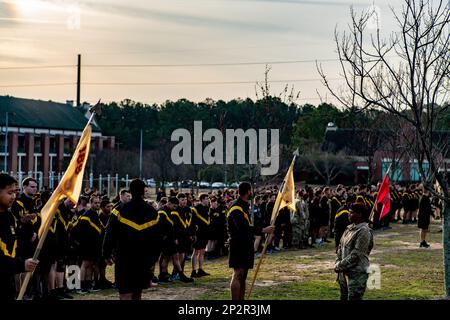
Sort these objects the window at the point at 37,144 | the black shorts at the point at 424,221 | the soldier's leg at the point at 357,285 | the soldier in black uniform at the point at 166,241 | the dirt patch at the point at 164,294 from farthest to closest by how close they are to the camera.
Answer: the window at the point at 37,144, the black shorts at the point at 424,221, the soldier in black uniform at the point at 166,241, the dirt patch at the point at 164,294, the soldier's leg at the point at 357,285

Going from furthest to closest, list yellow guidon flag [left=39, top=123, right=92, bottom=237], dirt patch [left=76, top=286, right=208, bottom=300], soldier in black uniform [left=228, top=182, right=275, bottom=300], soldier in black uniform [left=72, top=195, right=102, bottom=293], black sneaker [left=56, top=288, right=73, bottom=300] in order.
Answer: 1. soldier in black uniform [left=72, top=195, right=102, bottom=293]
2. dirt patch [left=76, top=286, right=208, bottom=300]
3. black sneaker [left=56, top=288, right=73, bottom=300]
4. soldier in black uniform [left=228, top=182, right=275, bottom=300]
5. yellow guidon flag [left=39, top=123, right=92, bottom=237]

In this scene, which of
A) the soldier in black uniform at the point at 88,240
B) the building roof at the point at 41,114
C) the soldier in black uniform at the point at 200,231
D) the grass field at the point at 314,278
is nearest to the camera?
the grass field at the point at 314,278

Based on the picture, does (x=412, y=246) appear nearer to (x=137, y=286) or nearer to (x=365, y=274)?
(x=365, y=274)

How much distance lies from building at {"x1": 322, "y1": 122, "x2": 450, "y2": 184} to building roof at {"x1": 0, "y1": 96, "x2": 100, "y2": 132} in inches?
1150

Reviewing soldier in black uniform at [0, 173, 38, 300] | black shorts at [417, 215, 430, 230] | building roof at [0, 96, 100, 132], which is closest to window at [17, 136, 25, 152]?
building roof at [0, 96, 100, 132]

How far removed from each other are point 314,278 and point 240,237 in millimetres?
5800

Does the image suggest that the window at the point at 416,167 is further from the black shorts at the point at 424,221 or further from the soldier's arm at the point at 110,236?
the soldier's arm at the point at 110,236

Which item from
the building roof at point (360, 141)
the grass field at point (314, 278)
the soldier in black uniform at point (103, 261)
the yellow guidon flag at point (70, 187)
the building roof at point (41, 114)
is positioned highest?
the building roof at point (41, 114)

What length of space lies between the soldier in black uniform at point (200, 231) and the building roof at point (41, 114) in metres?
56.8

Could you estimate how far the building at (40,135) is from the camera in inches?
2709

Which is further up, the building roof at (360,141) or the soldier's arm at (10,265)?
the building roof at (360,141)

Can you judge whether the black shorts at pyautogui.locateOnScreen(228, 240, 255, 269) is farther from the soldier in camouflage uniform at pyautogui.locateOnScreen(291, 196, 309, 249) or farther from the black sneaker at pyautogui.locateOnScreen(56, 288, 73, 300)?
the soldier in camouflage uniform at pyautogui.locateOnScreen(291, 196, 309, 249)

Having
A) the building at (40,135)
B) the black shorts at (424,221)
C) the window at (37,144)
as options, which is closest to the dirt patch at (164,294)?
the black shorts at (424,221)

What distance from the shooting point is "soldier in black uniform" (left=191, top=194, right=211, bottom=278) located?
16750mm
